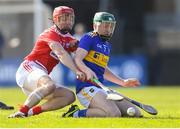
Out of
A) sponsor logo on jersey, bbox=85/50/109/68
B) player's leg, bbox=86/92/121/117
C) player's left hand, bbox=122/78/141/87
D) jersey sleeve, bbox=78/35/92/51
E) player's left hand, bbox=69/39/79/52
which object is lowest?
player's leg, bbox=86/92/121/117

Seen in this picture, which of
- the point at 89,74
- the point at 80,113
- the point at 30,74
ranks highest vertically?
the point at 89,74

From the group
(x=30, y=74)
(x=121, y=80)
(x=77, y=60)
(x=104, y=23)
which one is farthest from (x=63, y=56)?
(x=121, y=80)

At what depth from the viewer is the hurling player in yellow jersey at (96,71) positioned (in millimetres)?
13242

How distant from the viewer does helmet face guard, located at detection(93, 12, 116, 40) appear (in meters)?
13.4

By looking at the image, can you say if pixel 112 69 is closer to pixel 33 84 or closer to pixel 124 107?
pixel 124 107

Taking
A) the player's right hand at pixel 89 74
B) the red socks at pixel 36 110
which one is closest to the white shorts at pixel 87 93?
the player's right hand at pixel 89 74

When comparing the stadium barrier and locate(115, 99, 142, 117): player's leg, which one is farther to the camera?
the stadium barrier

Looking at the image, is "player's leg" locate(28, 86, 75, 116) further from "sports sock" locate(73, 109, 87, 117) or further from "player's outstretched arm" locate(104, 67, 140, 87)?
"player's outstretched arm" locate(104, 67, 140, 87)

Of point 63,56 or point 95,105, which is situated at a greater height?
point 63,56

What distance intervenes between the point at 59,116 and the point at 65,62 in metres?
1.09

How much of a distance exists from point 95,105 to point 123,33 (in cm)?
2229

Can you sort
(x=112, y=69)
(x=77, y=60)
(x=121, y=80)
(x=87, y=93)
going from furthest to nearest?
(x=112, y=69) → (x=121, y=80) → (x=87, y=93) → (x=77, y=60)

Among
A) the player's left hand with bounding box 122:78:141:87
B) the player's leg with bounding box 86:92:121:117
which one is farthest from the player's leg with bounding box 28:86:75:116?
the player's left hand with bounding box 122:78:141:87

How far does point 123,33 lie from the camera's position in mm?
35469
